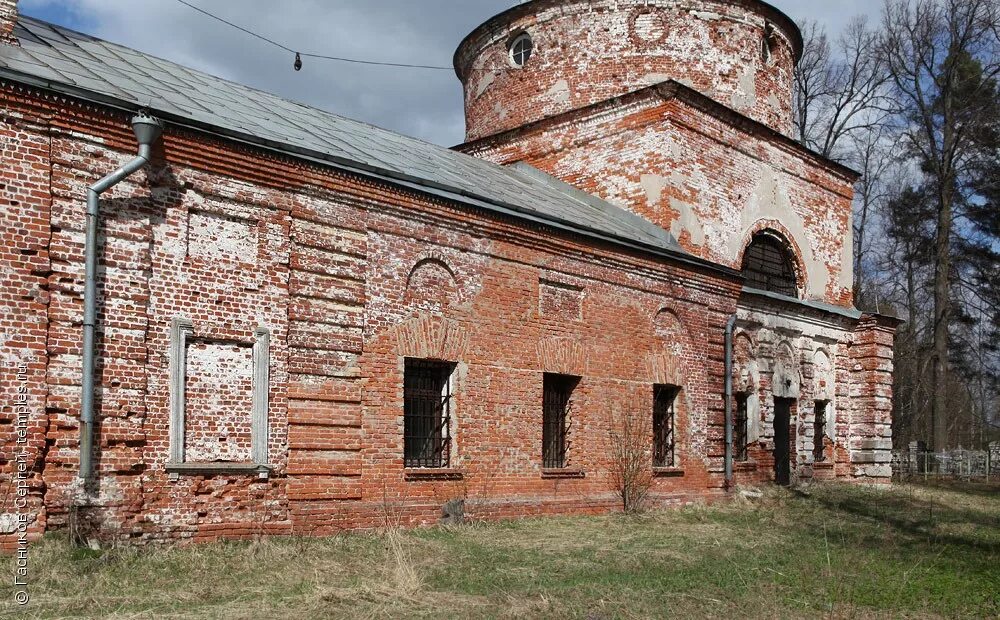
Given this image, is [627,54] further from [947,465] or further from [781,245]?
[947,465]

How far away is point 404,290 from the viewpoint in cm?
1062

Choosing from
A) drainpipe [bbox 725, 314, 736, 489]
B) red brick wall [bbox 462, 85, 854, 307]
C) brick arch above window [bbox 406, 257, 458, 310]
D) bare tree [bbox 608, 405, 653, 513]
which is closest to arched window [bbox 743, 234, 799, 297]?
red brick wall [bbox 462, 85, 854, 307]

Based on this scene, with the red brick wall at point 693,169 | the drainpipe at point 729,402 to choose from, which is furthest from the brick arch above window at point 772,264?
the drainpipe at point 729,402

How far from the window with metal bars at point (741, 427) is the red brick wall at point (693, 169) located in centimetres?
239

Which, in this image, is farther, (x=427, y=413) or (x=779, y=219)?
(x=779, y=219)

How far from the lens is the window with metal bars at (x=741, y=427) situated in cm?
1608

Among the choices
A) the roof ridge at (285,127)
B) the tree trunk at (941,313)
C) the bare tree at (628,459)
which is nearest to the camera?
the roof ridge at (285,127)

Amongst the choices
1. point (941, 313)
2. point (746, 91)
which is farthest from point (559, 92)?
point (941, 313)

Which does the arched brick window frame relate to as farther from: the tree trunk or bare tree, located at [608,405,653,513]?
the tree trunk

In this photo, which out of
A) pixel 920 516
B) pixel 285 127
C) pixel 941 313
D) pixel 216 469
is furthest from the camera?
pixel 941 313

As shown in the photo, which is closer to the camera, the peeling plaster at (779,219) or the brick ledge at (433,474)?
the brick ledge at (433,474)

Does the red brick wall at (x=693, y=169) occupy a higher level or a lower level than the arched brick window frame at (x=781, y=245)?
higher

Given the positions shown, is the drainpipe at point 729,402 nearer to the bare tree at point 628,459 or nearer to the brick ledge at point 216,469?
the bare tree at point 628,459

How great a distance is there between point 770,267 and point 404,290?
9618 millimetres
